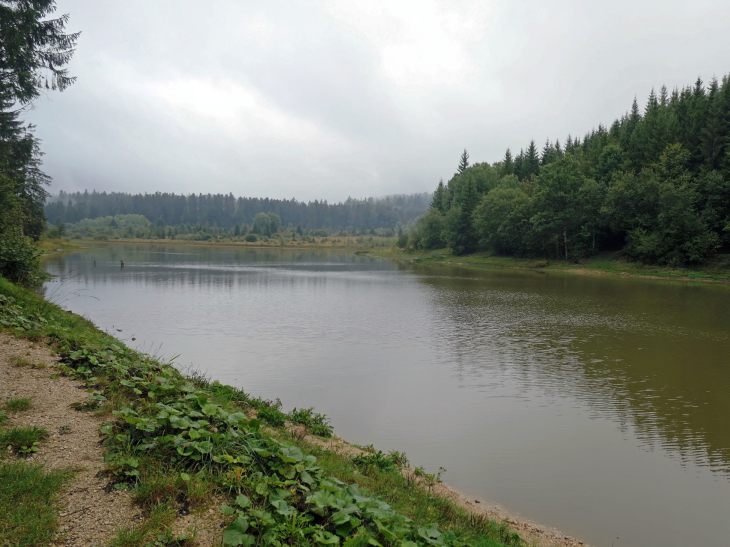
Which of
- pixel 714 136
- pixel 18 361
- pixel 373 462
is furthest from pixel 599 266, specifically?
pixel 18 361

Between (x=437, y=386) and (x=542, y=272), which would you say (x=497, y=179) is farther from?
(x=437, y=386)

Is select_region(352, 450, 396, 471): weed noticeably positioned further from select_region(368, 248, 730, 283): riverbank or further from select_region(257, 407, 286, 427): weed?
select_region(368, 248, 730, 283): riverbank

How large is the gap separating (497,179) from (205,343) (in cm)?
8314

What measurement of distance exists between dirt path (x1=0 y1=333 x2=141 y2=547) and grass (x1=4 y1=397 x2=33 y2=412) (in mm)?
78

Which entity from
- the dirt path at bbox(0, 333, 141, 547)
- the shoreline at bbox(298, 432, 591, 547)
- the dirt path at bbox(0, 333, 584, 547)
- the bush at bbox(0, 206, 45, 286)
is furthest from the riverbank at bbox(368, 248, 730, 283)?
the bush at bbox(0, 206, 45, 286)

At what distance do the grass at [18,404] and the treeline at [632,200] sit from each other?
5483cm

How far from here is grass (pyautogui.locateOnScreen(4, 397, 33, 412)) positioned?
5.62 metres

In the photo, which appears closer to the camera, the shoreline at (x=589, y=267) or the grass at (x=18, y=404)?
the grass at (x=18, y=404)

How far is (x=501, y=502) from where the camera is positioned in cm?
697

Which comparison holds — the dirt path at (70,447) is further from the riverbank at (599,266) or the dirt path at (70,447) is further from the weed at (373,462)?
the riverbank at (599,266)

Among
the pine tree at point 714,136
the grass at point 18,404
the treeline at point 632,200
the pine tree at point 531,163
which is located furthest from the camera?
the pine tree at point 531,163

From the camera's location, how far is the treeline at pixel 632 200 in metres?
47.2

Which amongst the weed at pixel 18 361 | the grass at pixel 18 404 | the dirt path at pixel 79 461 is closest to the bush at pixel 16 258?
the dirt path at pixel 79 461

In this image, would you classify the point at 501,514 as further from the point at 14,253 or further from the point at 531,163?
the point at 531,163
